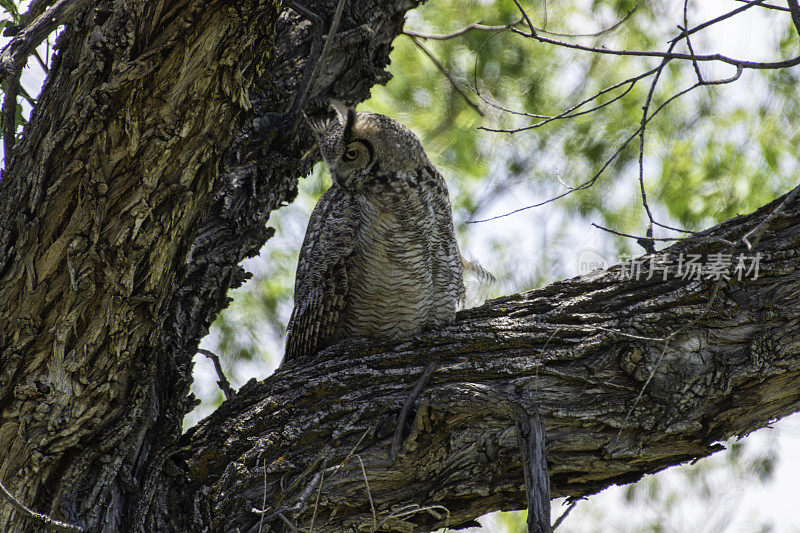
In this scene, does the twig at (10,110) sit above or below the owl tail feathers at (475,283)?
below

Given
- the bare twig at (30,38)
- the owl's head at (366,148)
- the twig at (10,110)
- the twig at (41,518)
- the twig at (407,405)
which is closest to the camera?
the bare twig at (30,38)

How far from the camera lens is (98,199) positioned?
1566 mm

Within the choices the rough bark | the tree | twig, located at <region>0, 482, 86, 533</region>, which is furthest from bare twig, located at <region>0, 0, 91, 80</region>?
twig, located at <region>0, 482, 86, 533</region>

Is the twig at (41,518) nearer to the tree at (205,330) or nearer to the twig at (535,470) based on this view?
the tree at (205,330)

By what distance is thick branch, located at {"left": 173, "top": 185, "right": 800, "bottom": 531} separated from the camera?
1837 millimetres

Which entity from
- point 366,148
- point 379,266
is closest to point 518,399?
point 379,266

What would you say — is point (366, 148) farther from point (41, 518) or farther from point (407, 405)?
point (41, 518)

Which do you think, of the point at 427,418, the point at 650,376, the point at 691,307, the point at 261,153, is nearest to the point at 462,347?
the point at 427,418

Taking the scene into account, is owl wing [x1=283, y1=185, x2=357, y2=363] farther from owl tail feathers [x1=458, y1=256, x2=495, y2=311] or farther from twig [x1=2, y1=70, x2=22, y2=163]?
twig [x1=2, y1=70, x2=22, y2=163]

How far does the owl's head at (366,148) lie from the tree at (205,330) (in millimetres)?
175

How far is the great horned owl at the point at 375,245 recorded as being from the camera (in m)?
2.36

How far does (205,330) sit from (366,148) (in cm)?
86

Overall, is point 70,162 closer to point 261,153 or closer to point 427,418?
point 261,153

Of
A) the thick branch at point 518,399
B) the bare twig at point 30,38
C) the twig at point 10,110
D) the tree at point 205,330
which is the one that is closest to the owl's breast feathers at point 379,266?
the tree at point 205,330
